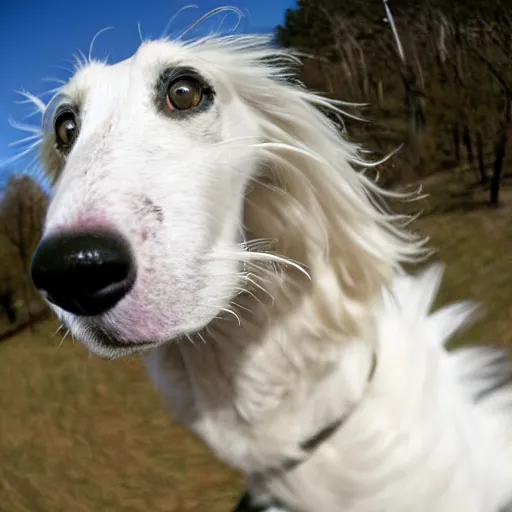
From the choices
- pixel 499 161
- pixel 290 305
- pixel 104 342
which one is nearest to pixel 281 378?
pixel 290 305

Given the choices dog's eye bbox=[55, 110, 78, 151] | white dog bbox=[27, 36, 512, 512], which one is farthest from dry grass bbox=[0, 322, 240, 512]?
dog's eye bbox=[55, 110, 78, 151]

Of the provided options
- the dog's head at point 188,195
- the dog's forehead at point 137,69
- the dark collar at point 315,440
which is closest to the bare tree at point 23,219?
the dog's head at point 188,195

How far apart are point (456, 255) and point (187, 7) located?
0.31 meters

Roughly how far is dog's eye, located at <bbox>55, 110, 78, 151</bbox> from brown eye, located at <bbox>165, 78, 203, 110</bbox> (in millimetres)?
75

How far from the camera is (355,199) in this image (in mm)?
423

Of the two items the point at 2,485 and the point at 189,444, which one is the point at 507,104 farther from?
the point at 2,485

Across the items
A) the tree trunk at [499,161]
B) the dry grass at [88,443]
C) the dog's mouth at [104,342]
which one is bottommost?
the dry grass at [88,443]

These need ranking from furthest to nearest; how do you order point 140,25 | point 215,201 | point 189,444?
point 189,444 < point 140,25 < point 215,201

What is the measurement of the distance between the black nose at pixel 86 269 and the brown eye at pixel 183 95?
0.43 feet

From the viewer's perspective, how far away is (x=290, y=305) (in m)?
0.42

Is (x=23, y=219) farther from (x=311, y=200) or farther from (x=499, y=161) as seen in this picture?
(x=499, y=161)

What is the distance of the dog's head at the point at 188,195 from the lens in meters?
0.28

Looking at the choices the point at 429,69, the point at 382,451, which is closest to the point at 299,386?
the point at 382,451

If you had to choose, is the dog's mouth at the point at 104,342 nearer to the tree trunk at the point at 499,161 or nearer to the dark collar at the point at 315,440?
the dark collar at the point at 315,440
